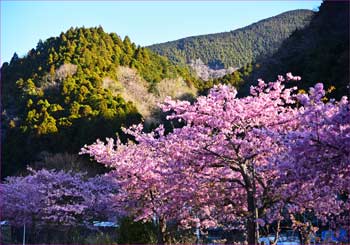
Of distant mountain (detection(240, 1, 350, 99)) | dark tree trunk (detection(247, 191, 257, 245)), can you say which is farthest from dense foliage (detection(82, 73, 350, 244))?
distant mountain (detection(240, 1, 350, 99))

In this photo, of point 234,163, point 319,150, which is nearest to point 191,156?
point 234,163

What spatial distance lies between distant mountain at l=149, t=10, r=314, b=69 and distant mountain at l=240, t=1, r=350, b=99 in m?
24.6

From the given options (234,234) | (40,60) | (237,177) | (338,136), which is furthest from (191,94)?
(338,136)

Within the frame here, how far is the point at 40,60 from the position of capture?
31469mm

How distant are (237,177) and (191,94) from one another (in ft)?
83.6

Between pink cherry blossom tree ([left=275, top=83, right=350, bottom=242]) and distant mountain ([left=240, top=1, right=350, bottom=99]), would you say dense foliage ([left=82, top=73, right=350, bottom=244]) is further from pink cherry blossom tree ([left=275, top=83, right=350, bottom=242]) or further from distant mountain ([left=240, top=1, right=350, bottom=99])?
distant mountain ([left=240, top=1, right=350, bottom=99])

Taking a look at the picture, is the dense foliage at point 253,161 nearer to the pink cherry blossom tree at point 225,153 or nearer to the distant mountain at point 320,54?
the pink cherry blossom tree at point 225,153

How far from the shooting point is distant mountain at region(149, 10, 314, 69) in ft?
146

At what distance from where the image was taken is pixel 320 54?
16141mm

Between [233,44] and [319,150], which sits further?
[233,44]

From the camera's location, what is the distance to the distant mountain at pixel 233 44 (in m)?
44.4

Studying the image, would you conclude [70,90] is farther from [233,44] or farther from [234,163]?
[233,44]

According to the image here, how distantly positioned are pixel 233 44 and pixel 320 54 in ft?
103

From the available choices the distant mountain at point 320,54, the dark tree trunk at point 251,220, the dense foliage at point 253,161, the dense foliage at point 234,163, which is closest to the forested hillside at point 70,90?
the distant mountain at point 320,54
